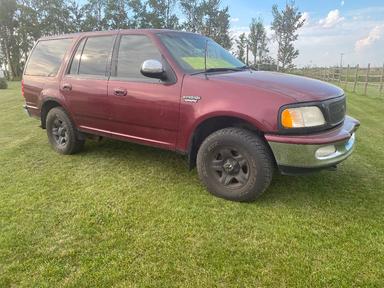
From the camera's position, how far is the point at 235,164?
371 cm

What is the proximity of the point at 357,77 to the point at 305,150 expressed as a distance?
18.4 metres

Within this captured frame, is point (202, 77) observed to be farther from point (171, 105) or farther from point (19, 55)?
point (19, 55)

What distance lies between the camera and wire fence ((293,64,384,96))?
17.2 meters

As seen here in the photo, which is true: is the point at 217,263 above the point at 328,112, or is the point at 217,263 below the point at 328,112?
below

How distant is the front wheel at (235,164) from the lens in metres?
3.51

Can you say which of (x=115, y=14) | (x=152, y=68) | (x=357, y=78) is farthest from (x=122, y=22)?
(x=152, y=68)

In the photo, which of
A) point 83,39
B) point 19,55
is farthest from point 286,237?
point 19,55

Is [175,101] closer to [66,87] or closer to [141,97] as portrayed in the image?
[141,97]

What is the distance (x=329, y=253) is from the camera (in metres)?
2.83

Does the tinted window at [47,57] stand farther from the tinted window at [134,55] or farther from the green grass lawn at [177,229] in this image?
the green grass lawn at [177,229]

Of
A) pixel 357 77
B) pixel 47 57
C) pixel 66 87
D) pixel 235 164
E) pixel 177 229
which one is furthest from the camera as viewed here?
pixel 357 77

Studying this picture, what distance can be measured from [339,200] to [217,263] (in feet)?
5.81

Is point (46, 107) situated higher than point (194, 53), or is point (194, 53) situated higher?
point (194, 53)

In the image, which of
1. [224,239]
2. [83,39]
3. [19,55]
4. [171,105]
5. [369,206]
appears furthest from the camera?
[19,55]
